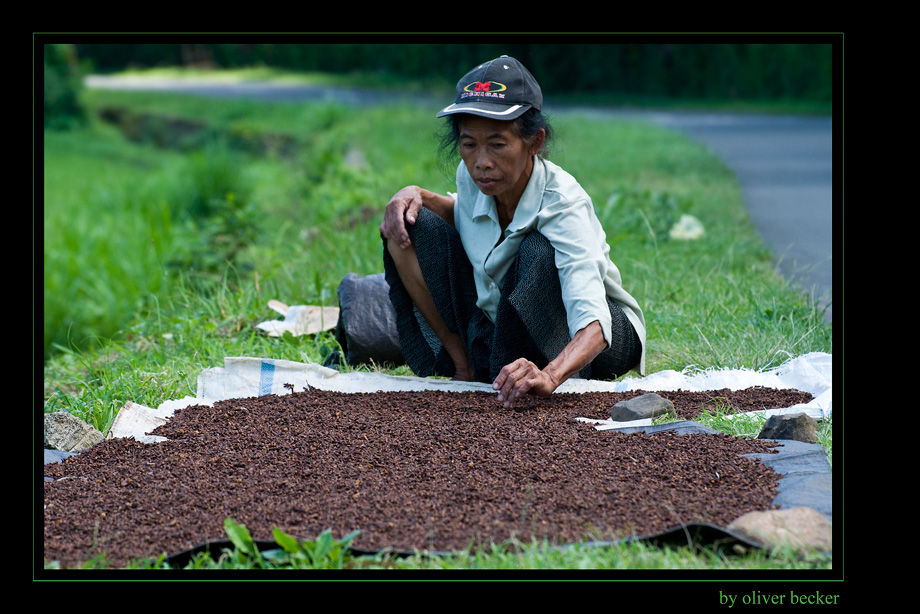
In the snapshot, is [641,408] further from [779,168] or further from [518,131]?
[779,168]

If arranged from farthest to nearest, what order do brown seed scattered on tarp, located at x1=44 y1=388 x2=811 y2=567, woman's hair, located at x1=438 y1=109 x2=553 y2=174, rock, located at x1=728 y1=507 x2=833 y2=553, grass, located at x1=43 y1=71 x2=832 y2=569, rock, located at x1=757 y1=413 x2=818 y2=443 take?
grass, located at x1=43 y1=71 x2=832 y2=569, woman's hair, located at x1=438 y1=109 x2=553 y2=174, rock, located at x1=757 y1=413 x2=818 y2=443, brown seed scattered on tarp, located at x1=44 y1=388 x2=811 y2=567, rock, located at x1=728 y1=507 x2=833 y2=553

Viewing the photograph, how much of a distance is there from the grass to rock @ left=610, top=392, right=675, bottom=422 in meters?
0.70

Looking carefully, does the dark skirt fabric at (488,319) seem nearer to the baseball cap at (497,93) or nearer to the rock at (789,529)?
the baseball cap at (497,93)

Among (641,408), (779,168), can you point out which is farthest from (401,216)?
(779,168)

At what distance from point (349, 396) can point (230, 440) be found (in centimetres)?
58

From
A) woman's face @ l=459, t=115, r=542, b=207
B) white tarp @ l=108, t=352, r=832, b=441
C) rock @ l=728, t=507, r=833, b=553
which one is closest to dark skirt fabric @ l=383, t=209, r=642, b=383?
white tarp @ l=108, t=352, r=832, b=441

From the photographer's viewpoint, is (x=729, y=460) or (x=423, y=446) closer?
(x=729, y=460)

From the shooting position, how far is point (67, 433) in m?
3.01

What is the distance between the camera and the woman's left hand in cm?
291

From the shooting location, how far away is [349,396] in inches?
134

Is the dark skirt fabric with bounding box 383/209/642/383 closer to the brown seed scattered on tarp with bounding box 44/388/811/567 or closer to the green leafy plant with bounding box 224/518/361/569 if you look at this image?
the brown seed scattered on tarp with bounding box 44/388/811/567

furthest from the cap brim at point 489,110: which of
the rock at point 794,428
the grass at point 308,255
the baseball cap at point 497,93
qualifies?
the rock at point 794,428
